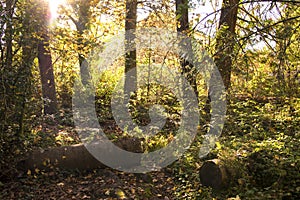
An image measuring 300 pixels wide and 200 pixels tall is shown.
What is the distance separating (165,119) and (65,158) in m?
3.84

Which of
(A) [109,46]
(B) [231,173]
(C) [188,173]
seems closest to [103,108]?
(A) [109,46]

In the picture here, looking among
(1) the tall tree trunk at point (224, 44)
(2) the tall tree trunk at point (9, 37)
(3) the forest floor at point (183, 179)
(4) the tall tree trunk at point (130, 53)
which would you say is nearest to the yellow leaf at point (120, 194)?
(3) the forest floor at point (183, 179)

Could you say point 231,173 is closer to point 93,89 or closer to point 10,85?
point 10,85

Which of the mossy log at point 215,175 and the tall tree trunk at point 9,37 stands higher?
the tall tree trunk at point 9,37

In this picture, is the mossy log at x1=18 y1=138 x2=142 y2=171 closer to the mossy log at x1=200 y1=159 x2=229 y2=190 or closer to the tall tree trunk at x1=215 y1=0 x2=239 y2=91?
the mossy log at x1=200 y1=159 x2=229 y2=190

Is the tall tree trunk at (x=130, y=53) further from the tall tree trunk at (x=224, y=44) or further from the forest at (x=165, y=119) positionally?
the tall tree trunk at (x=224, y=44)

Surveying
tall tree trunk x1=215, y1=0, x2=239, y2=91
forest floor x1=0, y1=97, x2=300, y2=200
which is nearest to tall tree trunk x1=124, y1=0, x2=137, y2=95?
tall tree trunk x1=215, y1=0, x2=239, y2=91

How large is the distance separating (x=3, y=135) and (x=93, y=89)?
6.79 m

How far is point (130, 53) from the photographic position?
11.1 m

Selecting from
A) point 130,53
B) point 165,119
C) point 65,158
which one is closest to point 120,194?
point 65,158

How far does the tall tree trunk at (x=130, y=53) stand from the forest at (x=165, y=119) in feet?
0.26

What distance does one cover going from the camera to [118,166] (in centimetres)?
637

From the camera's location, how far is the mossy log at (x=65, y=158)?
18.6 feet

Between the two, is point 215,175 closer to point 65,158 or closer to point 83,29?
point 65,158
